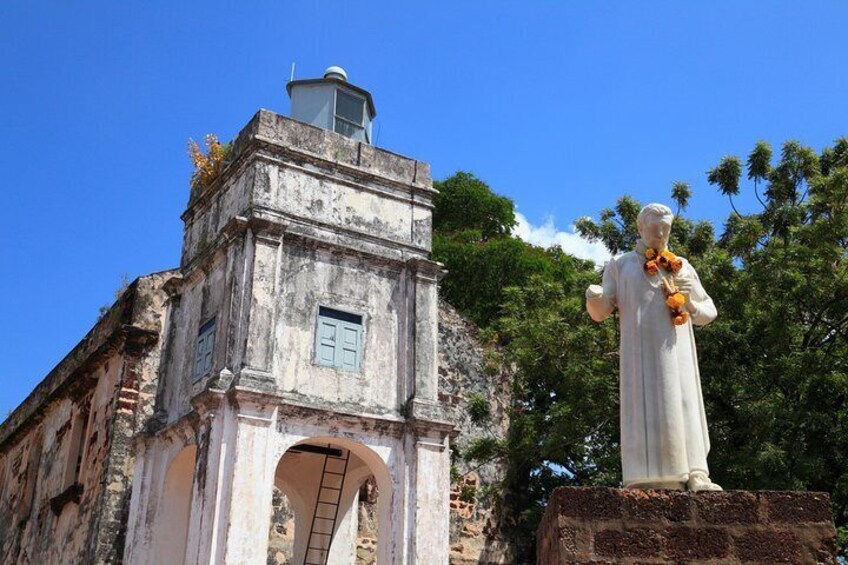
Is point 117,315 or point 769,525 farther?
point 117,315

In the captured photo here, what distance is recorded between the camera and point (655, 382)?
18.4 ft

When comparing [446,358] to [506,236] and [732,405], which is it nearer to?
[732,405]

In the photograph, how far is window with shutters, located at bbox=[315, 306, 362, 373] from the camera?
37.4ft

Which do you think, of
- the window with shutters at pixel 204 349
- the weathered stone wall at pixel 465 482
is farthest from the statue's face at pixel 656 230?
the weathered stone wall at pixel 465 482

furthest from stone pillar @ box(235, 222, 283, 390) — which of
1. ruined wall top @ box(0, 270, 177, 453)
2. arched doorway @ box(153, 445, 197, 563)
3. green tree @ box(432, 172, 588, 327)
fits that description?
green tree @ box(432, 172, 588, 327)

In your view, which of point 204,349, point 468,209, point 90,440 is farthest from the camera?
point 468,209

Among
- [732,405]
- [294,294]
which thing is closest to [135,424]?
[294,294]

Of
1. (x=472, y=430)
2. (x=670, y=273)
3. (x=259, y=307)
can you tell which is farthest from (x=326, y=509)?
(x=670, y=273)

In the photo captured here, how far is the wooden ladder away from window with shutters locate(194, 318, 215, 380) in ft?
6.68

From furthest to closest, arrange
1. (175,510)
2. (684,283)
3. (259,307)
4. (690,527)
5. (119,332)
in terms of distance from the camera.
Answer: (119,332), (175,510), (259,307), (684,283), (690,527)

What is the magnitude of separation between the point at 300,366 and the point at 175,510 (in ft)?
8.37

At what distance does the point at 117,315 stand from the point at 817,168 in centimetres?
1091

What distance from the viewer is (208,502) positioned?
400 inches

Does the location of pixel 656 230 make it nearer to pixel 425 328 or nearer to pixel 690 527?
pixel 690 527
